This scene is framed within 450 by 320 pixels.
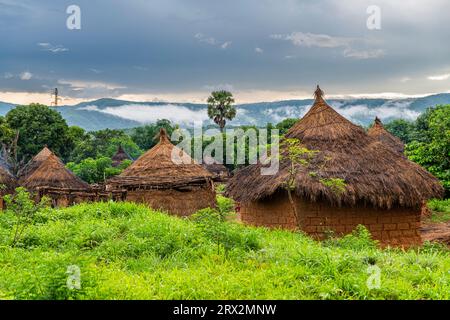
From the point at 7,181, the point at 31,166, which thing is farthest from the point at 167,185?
the point at 31,166

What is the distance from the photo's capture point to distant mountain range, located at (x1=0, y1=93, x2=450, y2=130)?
3322cm

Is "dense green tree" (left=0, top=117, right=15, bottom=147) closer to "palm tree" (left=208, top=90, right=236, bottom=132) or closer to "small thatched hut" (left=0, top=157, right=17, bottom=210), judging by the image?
"small thatched hut" (left=0, top=157, right=17, bottom=210)

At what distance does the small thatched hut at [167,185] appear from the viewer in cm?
1544

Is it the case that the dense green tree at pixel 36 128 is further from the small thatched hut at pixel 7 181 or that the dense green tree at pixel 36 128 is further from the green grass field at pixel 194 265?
the green grass field at pixel 194 265

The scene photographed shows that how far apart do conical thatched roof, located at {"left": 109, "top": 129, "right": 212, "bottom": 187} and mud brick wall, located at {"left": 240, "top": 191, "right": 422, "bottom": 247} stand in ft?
13.6

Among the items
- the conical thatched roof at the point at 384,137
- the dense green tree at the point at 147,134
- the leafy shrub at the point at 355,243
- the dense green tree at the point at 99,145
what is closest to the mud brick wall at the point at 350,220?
the leafy shrub at the point at 355,243

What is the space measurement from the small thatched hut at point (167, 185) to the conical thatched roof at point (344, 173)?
181cm

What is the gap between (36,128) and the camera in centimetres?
3966

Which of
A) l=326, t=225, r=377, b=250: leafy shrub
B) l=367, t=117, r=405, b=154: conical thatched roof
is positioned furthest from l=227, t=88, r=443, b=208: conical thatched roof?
l=367, t=117, r=405, b=154: conical thatched roof

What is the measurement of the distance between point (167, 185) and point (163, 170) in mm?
1263

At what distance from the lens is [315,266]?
251 inches
